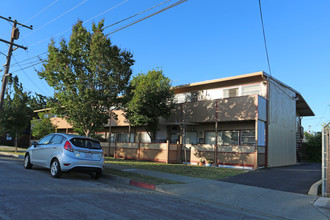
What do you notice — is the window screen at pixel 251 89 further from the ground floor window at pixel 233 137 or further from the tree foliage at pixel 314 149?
the tree foliage at pixel 314 149

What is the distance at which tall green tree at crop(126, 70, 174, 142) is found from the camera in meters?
18.2

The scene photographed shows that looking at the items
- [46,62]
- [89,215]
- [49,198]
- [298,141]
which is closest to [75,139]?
[49,198]

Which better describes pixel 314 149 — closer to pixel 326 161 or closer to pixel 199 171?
pixel 199 171

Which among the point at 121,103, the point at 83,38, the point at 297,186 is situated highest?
the point at 83,38

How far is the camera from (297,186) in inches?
395

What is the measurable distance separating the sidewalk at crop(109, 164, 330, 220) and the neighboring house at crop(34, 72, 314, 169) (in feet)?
23.5

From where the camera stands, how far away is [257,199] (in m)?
7.76

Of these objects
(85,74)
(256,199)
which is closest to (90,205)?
(256,199)

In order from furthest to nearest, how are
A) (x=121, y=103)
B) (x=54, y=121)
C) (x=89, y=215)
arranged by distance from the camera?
(x=54, y=121), (x=121, y=103), (x=89, y=215)

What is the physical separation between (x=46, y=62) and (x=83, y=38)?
308cm

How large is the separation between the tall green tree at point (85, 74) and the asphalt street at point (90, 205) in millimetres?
6620

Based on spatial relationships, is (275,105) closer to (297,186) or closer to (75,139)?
(297,186)

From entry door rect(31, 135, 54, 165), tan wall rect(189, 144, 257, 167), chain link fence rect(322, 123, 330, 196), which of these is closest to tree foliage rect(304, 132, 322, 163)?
tan wall rect(189, 144, 257, 167)

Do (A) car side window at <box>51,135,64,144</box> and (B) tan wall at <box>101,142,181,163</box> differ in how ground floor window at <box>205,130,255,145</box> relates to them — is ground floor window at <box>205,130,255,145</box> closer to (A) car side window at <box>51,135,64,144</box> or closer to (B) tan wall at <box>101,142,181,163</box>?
(B) tan wall at <box>101,142,181,163</box>
